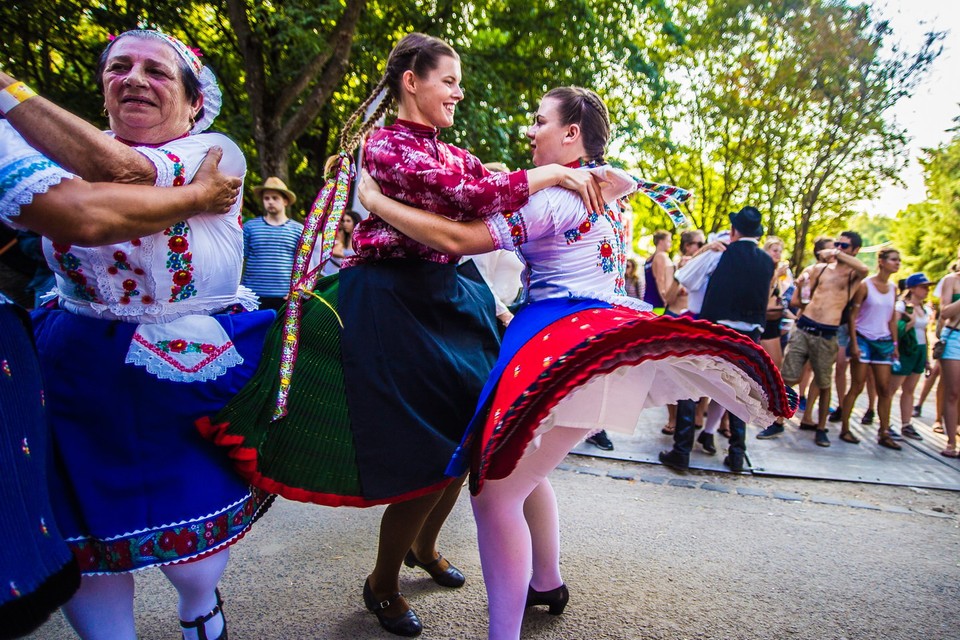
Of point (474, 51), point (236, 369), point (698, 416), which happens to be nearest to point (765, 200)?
point (474, 51)

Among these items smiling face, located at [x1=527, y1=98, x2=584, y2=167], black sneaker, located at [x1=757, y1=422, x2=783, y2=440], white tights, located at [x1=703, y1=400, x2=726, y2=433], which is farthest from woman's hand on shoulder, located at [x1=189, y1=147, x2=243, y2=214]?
black sneaker, located at [x1=757, y1=422, x2=783, y2=440]

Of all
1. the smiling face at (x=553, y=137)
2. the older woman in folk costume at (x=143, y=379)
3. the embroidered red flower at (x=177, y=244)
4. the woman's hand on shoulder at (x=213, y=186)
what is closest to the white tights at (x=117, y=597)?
the older woman in folk costume at (x=143, y=379)

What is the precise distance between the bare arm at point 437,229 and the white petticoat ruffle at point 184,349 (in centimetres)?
59

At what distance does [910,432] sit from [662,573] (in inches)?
194

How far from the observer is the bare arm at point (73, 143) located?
1.18 metres

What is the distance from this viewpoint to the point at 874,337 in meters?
6.03

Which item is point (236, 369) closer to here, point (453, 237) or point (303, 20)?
point (453, 237)

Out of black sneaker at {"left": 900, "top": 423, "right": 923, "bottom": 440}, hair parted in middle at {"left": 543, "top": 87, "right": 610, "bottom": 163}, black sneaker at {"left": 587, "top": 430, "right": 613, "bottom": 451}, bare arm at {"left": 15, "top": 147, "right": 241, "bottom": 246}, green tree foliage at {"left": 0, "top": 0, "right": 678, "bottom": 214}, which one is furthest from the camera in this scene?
green tree foliage at {"left": 0, "top": 0, "right": 678, "bottom": 214}

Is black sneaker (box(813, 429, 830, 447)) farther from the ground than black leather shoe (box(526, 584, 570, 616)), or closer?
farther from the ground

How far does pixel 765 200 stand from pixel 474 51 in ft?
34.6

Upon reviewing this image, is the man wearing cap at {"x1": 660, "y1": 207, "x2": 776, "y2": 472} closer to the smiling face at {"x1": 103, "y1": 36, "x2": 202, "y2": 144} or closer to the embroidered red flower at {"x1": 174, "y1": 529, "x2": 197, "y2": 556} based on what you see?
the embroidered red flower at {"x1": 174, "y1": 529, "x2": 197, "y2": 556}

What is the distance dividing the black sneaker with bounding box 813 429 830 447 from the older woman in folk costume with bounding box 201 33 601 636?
5.01m

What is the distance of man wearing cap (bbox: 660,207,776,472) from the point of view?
15.6ft

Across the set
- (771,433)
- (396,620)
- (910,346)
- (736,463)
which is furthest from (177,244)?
(910,346)
